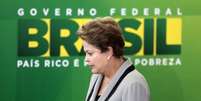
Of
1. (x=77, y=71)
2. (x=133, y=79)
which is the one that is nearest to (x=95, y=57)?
(x=133, y=79)

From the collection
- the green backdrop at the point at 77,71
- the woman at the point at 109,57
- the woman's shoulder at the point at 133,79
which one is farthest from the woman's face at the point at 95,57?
the green backdrop at the point at 77,71

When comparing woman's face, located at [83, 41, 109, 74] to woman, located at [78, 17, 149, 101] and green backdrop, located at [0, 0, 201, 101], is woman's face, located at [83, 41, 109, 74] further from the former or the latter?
green backdrop, located at [0, 0, 201, 101]

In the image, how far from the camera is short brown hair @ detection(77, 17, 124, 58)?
7.01 feet

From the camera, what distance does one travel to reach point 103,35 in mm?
2143

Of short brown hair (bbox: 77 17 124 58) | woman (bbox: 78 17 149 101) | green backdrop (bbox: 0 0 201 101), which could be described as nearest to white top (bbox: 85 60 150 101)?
woman (bbox: 78 17 149 101)

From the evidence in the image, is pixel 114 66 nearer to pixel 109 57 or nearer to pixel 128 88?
pixel 109 57

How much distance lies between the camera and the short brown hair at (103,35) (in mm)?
2137

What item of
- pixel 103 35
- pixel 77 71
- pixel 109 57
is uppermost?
pixel 103 35

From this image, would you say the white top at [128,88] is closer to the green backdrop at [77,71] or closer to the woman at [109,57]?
the woman at [109,57]

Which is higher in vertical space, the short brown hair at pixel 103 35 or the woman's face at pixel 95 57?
the short brown hair at pixel 103 35
